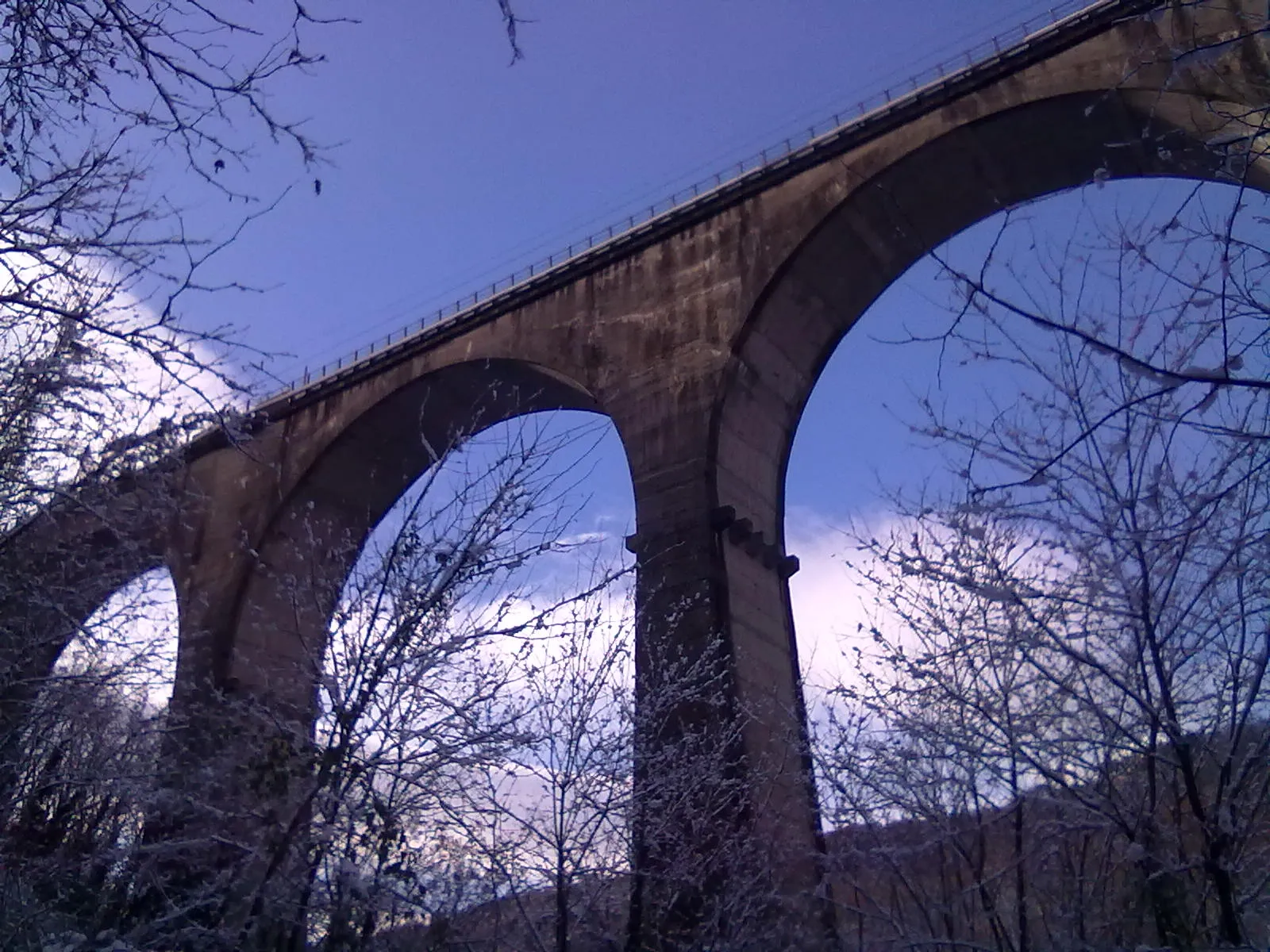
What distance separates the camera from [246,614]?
1423 centimetres

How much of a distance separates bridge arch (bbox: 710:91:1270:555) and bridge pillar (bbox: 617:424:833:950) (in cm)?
48

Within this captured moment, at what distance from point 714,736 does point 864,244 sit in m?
5.46

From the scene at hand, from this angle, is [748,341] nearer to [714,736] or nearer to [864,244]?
[864,244]

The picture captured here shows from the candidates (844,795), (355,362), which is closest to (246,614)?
(355,362)

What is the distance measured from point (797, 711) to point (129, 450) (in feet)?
18.4

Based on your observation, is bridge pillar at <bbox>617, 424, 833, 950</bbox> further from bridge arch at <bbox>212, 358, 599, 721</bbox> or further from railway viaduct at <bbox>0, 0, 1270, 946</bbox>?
bridge arch at <bbox>212, 358, 599, 721</bbox>

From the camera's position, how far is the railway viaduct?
7875mm

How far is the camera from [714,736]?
7.89 meters

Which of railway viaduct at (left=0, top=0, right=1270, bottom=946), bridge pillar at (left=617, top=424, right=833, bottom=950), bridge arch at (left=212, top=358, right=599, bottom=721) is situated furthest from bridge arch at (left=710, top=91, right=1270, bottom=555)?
bridge arch at (left=212, top=358, right=599, bottom=721)

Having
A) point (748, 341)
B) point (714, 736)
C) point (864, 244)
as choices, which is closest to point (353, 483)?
point (748, 341)

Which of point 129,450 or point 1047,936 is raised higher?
point 129,450

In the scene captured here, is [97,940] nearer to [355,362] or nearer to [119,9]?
[119,9]

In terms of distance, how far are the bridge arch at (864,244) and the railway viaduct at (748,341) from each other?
0.02 metres

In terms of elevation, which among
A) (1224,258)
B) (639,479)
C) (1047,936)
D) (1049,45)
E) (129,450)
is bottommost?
(1047,936)
